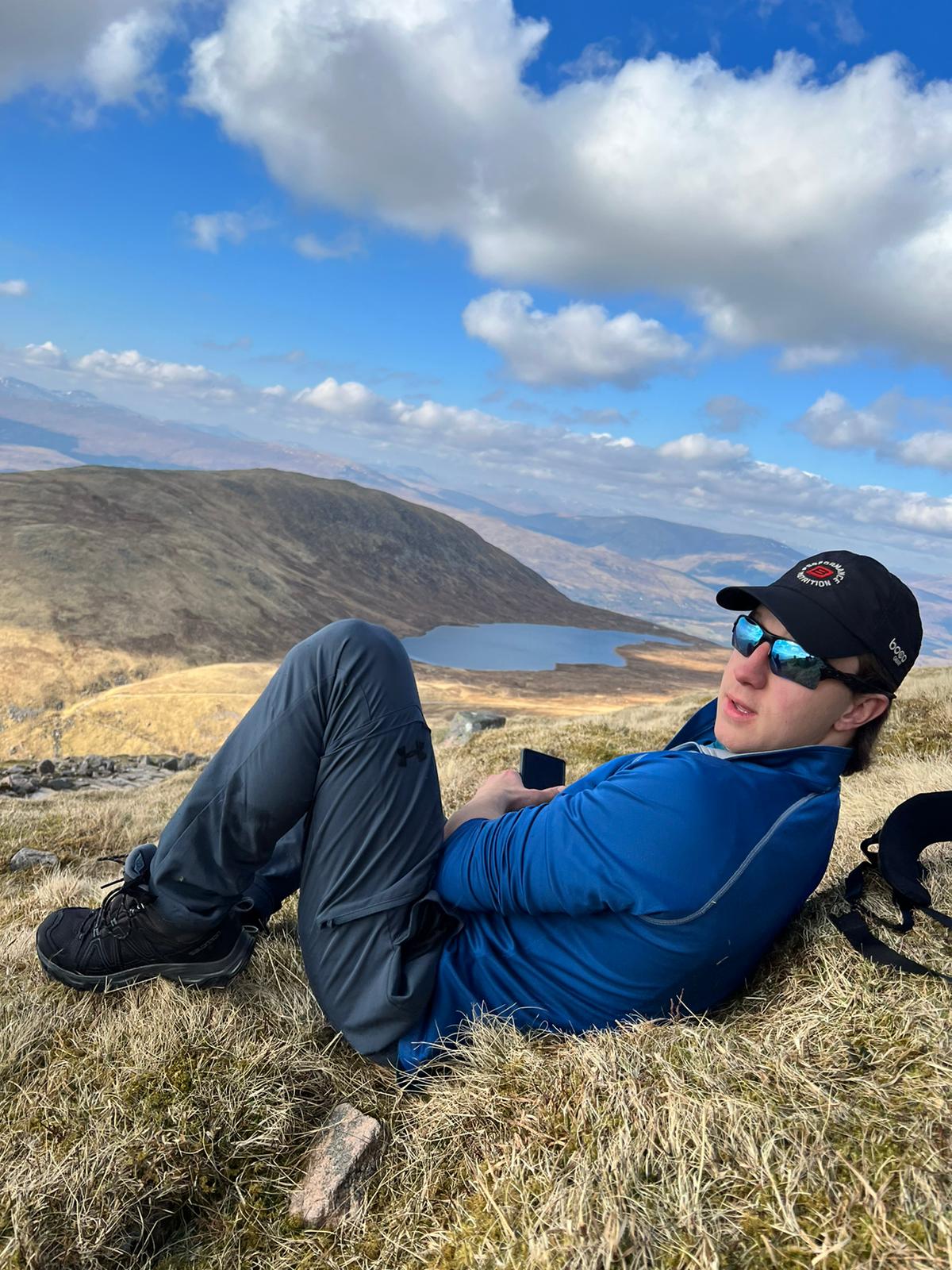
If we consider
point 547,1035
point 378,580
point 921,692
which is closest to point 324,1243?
point 547,1035

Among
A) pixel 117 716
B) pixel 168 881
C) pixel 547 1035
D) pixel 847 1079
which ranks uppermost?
pixel 847 1079

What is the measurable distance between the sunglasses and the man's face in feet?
0.06

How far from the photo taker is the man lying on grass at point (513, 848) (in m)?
2.79

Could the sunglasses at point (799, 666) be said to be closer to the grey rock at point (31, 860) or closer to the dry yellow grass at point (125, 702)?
the grey rock at point (31, 860)

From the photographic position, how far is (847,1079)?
2.65 meters

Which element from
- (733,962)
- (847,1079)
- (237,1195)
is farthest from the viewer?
(733,962)

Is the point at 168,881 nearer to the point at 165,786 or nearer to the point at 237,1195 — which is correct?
the point at 237,1195

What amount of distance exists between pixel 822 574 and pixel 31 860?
27.1ft

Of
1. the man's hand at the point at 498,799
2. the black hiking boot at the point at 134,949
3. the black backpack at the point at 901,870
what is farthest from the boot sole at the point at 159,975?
the black backpack at the point at 901,870

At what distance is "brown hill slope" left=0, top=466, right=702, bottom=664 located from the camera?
3898 inches

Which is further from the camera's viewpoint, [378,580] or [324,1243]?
[378,580]

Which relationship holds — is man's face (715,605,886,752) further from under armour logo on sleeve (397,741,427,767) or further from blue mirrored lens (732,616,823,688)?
under armour logo on sleeve (397,741,427,767)

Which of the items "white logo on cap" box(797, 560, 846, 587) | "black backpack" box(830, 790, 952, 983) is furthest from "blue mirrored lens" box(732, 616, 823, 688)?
Answer: "black backpack" box(830, 790, 952, 983)

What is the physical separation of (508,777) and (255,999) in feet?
5.94
